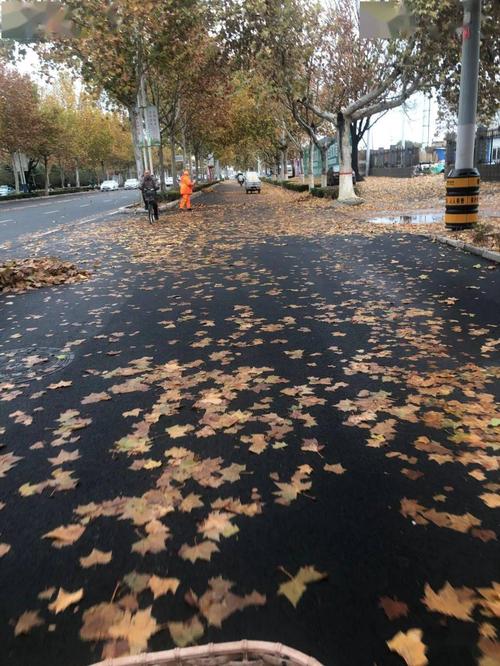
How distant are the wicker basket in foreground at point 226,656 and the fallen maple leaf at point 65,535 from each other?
41.5 inches

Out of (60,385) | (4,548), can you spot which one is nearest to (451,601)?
(4,548)

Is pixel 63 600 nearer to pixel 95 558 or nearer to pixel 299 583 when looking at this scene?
pixel 95 558

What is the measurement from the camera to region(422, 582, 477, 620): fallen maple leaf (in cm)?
227

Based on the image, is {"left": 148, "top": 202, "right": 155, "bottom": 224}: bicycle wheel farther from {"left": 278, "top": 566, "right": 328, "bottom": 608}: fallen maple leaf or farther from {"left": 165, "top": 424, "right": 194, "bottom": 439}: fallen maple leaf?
{"left": 278, "top": 566, "right": 328, "bottom": 608}: fallen maple leaf

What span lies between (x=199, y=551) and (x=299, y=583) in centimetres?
52


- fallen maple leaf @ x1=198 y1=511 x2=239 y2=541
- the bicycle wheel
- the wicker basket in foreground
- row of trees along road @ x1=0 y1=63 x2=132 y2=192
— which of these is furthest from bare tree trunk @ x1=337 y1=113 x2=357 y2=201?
the wicker basket in foreground

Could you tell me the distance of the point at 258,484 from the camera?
3225 millimetres

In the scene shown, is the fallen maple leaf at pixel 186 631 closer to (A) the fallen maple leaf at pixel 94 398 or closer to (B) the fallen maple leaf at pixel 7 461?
(B) the fallen maple leaf at pixel 7 461

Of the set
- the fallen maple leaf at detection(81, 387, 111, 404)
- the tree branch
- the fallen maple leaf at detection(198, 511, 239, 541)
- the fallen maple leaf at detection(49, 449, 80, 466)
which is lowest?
the fallen maple leaf at detection(198, 511, 239, 541)

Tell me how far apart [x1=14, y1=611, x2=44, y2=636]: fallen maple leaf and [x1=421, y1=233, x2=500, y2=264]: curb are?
9221 millimetres

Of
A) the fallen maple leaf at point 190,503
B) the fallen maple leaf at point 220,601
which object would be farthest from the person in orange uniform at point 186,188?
the fallen maple leaf at point 220,601

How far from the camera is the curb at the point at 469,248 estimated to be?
985 cm

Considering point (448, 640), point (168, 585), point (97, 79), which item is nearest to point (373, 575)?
point (448, 640)

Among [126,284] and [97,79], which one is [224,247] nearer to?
[126,284]
